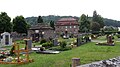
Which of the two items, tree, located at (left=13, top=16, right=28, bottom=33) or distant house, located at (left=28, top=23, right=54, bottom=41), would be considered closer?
distant house, located at (left=28, top=23, right=54, bottom=41)

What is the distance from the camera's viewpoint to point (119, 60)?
12023 mm

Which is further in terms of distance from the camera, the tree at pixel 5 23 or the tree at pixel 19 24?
the tree at pixel 19 24

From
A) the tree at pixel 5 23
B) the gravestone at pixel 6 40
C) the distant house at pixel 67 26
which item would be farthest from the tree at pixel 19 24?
the gravestone at pixel 6 40

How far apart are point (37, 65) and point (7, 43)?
75.1 ft

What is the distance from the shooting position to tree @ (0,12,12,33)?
6366cm

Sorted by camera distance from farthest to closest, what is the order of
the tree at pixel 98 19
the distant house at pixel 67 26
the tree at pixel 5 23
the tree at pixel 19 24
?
the tree at pixel 98 19 < the distant house at pixel 67 26 < the tree at pixel 19 24 < the tree at pixel 5 23

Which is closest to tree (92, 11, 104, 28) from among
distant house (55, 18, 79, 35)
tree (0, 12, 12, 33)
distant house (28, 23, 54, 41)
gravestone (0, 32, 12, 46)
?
distant house (55, 18, 79, 35)

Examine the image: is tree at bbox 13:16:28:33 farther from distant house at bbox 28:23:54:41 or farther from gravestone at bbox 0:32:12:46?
gravestone at bbox 0:32:12:46

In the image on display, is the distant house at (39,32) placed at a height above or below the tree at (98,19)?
below

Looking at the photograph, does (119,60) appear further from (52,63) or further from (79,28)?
(79,28)

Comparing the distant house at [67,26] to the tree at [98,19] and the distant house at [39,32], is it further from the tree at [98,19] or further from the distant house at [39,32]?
the distant house at [39,32]

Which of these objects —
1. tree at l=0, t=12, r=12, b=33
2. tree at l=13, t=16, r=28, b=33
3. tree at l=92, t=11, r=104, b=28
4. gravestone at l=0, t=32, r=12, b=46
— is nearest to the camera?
gravestone at l=0, t=32, r=12, b=46

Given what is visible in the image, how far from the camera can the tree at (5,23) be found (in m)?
63.7

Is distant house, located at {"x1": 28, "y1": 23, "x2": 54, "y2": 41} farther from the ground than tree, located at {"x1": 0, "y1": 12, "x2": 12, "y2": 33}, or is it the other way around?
tree, located at {"x1": 0, "y1": 12, "x2": 12, "y2": 33}
